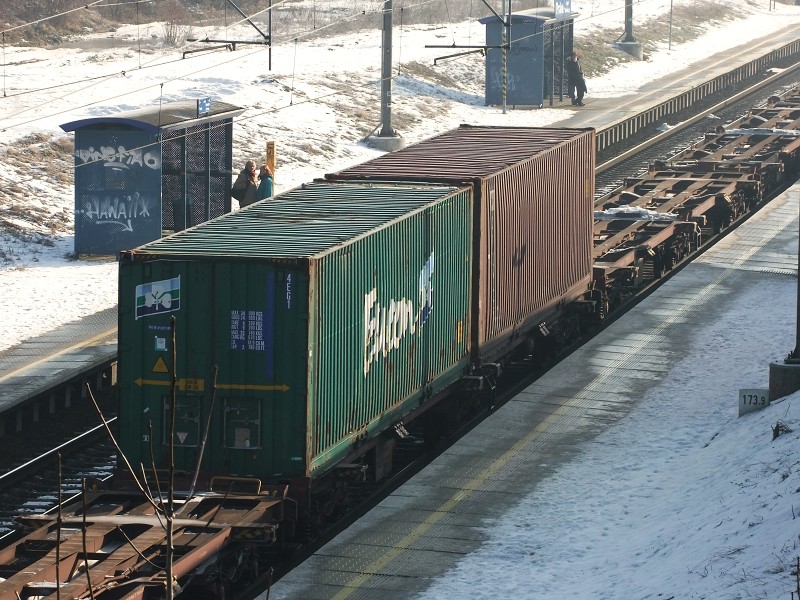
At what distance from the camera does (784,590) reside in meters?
12.9

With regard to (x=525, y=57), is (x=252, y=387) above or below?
below

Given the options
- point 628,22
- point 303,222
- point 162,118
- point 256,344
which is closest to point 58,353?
point 303,222

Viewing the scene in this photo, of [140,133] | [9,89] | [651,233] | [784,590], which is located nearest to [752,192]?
[651,233]

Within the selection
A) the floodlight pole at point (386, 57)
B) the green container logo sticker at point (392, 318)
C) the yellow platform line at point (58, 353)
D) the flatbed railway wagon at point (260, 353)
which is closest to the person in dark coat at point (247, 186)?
the yellow platform line at point (58, 353)

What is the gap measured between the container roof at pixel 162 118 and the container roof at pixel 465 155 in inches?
244

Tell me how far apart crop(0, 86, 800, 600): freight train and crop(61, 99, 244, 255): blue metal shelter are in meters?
8.99

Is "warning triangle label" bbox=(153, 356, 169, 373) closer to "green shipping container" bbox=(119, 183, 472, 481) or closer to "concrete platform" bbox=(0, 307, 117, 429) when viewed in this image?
"green shipping container" bbox=(119, 183, 472, 481)

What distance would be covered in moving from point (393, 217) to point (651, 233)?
14.3 meters

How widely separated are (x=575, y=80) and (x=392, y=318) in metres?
34.7

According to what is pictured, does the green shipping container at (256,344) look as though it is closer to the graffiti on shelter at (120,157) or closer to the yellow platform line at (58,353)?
the yellow platform line at (58,353)

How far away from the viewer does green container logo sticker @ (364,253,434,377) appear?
1680cm

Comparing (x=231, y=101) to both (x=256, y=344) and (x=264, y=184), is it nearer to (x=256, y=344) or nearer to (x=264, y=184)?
(x=264, y=184)

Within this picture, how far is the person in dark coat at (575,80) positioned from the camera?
50688mm

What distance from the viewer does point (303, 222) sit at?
17.6 meters
